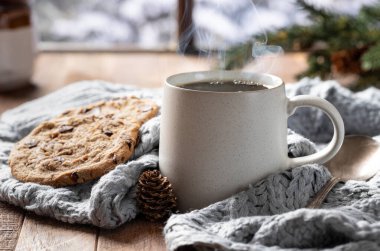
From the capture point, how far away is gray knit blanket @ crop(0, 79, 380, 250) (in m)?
0.56

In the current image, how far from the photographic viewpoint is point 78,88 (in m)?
1.03

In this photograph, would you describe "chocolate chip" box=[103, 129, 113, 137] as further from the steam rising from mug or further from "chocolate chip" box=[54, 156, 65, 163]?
the steam rising from mug

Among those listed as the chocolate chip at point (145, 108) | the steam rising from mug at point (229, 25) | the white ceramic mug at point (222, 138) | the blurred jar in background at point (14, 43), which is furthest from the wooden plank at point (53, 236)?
the blurred jar in background at point (14, 43)

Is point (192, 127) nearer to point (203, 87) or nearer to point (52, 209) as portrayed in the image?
point (203, 87)

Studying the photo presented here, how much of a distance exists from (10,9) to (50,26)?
515 mm

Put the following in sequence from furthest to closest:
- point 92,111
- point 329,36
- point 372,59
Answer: point 329,36
point 372,59
point 92,111

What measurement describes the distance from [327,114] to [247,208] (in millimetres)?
135

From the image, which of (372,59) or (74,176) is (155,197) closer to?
(74,176)

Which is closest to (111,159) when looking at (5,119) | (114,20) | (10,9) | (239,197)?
(239,197)

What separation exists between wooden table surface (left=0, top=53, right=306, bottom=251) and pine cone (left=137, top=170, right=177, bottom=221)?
12mm

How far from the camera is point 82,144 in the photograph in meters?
0.76

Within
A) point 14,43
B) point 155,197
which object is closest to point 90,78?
point 14,43

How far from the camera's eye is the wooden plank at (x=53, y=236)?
0.63 metres

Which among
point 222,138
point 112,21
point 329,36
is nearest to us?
point 222,138
